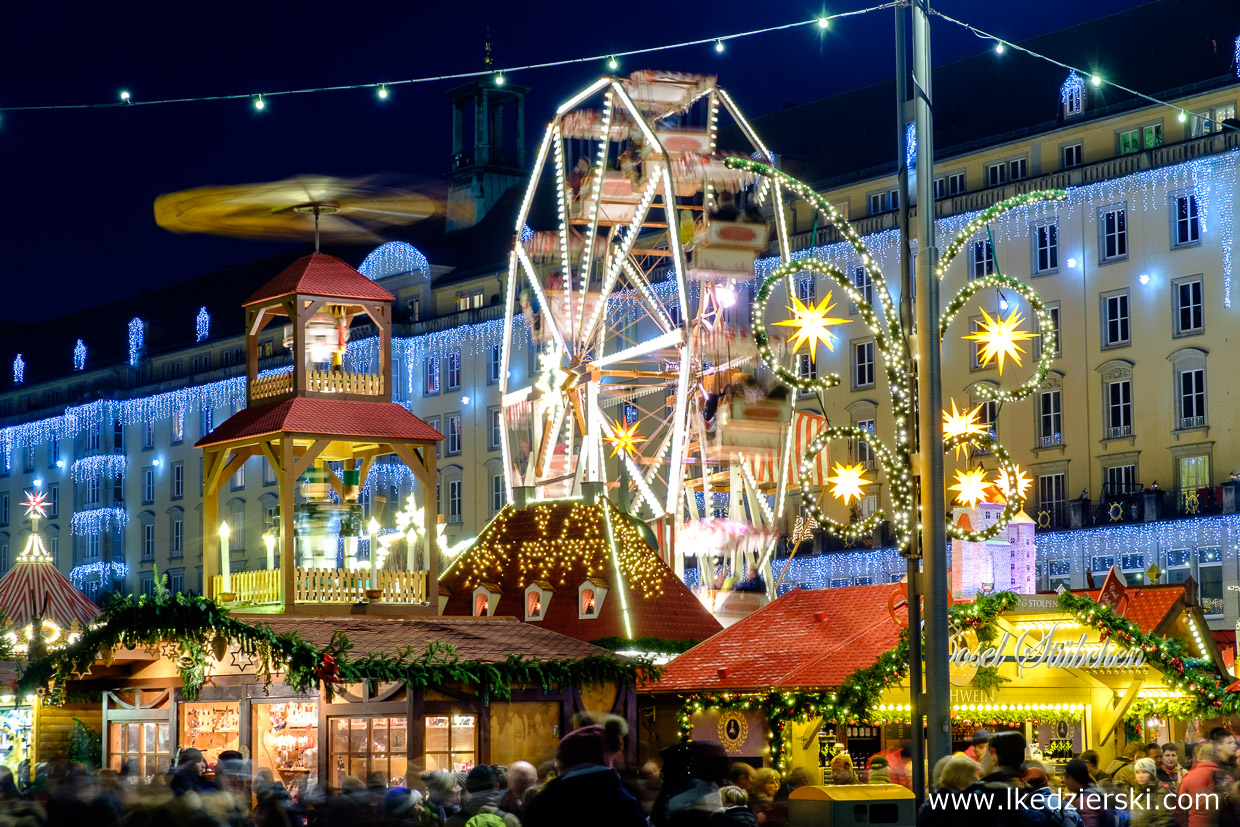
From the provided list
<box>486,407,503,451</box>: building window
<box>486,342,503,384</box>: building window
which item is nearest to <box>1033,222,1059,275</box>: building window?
<box>486,407,503,451</box>: building window

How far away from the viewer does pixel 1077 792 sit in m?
12.6

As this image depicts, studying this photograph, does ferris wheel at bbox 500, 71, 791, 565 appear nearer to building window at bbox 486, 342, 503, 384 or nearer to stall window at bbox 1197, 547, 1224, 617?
stall window at bbox 1197, 547, 1224, 617

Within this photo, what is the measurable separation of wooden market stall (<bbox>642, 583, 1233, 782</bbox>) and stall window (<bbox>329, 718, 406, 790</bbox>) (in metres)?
4.22

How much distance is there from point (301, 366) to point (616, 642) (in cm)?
579

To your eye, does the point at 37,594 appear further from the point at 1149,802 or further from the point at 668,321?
the point at 1149,802

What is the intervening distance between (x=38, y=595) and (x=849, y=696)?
16.1 m

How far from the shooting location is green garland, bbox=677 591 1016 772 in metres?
21.9

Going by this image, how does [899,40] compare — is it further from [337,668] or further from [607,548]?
[607,548]

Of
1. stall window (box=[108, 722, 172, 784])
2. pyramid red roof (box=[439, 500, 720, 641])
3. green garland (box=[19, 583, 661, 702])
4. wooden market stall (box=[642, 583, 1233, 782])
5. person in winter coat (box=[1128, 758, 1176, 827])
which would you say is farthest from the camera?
pyramid red roof (box=[439, 500, 720, 641])

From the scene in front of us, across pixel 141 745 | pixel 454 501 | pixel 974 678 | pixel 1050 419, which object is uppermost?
pixel 1050 419

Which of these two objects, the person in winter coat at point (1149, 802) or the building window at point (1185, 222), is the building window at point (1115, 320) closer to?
the building window at point (1185, 222)

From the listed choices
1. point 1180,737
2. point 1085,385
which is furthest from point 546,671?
point 1085,385

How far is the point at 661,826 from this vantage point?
9344mm

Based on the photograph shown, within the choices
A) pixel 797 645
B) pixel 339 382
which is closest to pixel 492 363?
pixel 339 382
